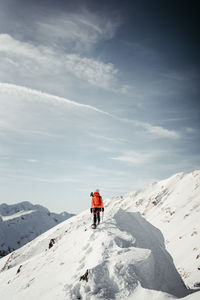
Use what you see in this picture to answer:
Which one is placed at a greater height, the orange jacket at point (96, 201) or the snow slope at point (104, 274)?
the orange jacket at point (96, 201)

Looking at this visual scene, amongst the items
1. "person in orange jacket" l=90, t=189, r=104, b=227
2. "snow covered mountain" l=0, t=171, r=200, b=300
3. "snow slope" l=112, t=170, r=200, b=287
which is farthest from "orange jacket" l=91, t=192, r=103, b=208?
"snow slope" l=112, t=170, r=200, b=287

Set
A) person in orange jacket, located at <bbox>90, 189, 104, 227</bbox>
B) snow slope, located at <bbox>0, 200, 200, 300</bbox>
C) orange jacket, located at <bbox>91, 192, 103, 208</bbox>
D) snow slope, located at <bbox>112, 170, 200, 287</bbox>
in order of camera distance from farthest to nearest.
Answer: snow slope, located at <bbox>112, 170, 200, 287</bbox>, orange jacket, located at <bbox>91, 192, 103, 208</bbox>, person in orange jacket, located at <bbox>90, 189, 104, 227</bbox>, snow slope, located at <bbox>0, 200, 200, 300</bbox>

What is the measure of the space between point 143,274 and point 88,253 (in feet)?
9.81

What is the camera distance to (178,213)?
3036 centimetres

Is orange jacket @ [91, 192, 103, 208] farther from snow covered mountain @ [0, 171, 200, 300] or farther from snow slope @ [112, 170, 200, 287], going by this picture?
snow slope @ [112, 170, 200, 287]

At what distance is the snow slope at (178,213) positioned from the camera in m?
18.0

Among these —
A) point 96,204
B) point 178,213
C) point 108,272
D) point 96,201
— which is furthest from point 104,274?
point 178,213

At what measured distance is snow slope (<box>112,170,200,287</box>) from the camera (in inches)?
709

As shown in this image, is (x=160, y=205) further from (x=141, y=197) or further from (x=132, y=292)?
(x=132, y=292)

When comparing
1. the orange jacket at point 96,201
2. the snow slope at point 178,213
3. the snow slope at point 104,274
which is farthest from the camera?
the snow slope at point 178,213

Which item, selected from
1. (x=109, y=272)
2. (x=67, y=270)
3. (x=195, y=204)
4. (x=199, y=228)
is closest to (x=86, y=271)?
(x=109, y=272)

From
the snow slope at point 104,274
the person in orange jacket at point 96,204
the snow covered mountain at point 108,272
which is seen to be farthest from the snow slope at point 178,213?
the person in orange jacket at point 96,204

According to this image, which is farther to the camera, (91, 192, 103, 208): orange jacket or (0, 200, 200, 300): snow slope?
(91, 192, 103, 208): orange jacket

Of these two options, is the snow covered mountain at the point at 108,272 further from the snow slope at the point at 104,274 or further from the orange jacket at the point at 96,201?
the orange jacket at the point at 96,201
